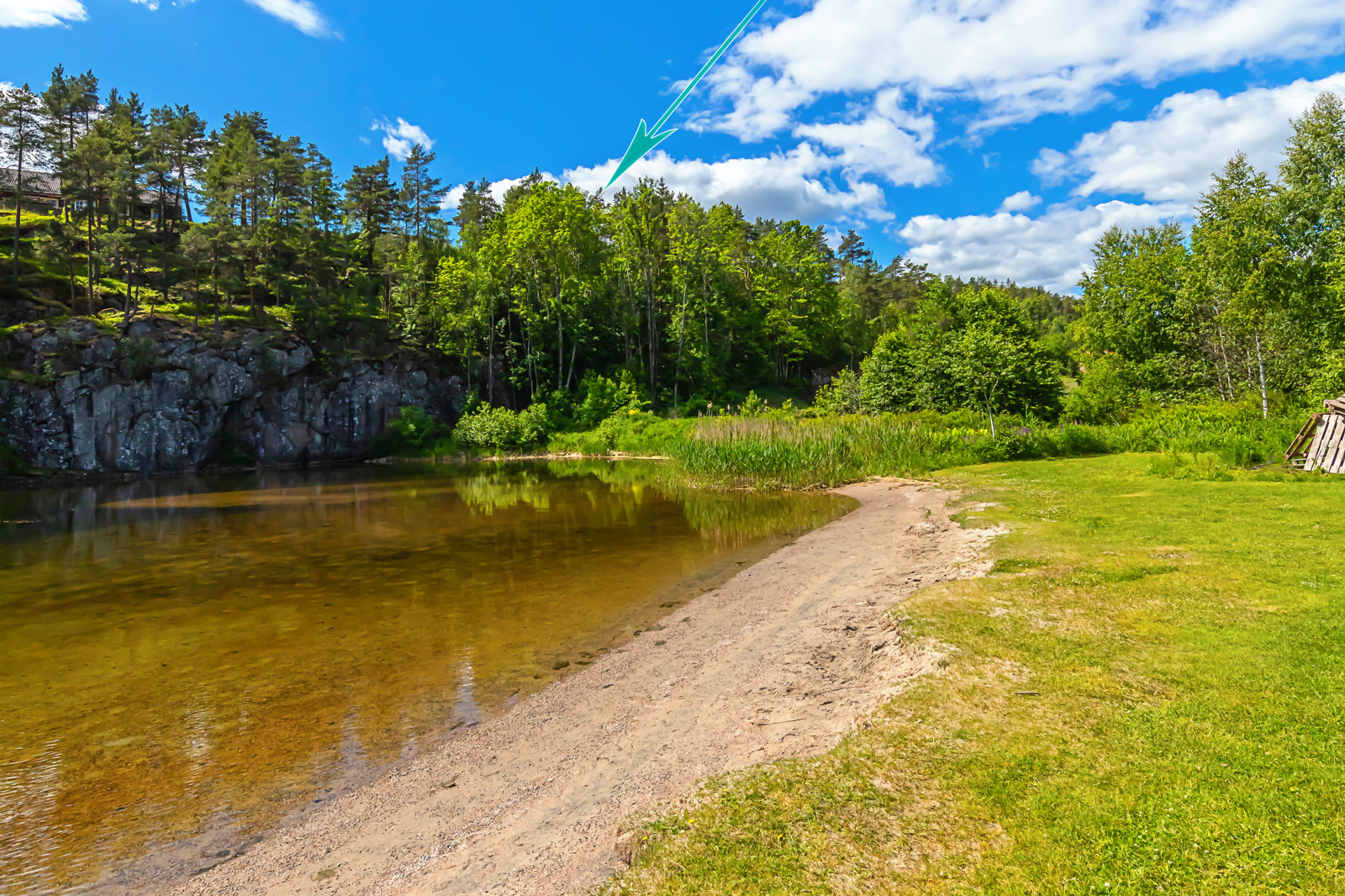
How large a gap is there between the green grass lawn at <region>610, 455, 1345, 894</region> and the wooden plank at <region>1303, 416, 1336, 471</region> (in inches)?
454

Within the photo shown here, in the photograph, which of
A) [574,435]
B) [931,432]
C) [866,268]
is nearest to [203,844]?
[931,432]

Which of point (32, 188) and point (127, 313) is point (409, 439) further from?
point (32, 188)

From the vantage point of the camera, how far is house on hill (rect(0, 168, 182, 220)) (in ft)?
156

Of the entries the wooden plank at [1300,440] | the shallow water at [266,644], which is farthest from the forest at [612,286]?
the shallow water at [266,644]

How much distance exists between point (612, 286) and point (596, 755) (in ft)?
164

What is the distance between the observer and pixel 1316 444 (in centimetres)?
1529

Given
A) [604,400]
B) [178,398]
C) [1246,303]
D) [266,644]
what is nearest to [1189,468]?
[1246,303]

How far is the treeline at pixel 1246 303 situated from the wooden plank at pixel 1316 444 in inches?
280

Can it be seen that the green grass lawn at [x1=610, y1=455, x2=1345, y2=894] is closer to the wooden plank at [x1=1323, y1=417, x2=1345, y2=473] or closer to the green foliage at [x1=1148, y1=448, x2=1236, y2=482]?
the green foliage at [x1=1148, y1=448, x2=1236, y2=482]

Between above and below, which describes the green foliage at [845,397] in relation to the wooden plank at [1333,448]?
above

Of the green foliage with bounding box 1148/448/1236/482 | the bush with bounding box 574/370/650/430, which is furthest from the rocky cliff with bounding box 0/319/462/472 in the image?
the green foliage with bounding box 1148/448/1236/482

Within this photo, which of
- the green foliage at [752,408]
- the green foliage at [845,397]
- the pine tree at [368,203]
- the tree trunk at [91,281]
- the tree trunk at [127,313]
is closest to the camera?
the green foliage at [752,408]

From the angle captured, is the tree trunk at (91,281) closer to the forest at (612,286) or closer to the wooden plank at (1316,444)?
the forest at (612,286)

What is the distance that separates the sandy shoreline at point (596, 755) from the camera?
3818mm
